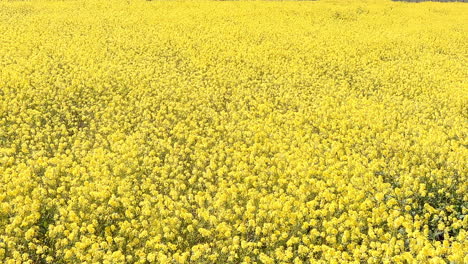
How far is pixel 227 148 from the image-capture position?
338 inches

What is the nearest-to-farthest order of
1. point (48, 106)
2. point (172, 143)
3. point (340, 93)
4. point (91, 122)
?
point (172, 143) → point (91, 122) → point (48, 106) → point (340, 93)

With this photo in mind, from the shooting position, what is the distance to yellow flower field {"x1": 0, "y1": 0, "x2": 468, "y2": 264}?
5.80m

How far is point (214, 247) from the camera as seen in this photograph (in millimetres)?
5855

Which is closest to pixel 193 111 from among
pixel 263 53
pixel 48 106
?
pixel 48 106

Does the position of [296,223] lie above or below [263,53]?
below

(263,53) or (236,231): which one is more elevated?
(263,53)

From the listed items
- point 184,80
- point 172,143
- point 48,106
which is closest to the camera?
point 172,143

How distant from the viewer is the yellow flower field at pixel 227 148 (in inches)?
229

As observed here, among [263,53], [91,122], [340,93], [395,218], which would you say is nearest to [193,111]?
[91,122]

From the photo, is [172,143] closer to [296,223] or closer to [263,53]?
[296,223]

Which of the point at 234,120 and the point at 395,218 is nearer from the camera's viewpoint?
the point at 395,218

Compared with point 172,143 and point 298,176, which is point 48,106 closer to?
point 172,143

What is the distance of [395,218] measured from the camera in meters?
6.38

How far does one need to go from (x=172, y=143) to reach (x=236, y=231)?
12.0 ft
